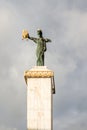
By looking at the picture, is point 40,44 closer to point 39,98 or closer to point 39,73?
point 39,73

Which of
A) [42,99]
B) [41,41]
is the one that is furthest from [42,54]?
[42,99]

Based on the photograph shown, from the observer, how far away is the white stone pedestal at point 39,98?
3167 cm

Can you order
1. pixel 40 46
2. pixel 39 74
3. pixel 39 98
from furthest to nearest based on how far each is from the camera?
pixel 40 46 < pixel 39 74 < pixel 39 98

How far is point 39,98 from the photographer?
105 ft

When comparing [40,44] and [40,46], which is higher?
[40,44]

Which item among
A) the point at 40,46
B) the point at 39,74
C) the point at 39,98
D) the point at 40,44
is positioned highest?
the point at 40,44

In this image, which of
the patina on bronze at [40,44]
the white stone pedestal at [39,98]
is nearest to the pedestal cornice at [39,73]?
the white stone pedestal at [39,98]

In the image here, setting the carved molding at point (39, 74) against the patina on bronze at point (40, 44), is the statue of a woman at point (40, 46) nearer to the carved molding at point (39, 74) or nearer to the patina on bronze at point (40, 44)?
the patina on bronze at point (40, 44)

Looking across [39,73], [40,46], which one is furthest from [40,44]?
[39,73]

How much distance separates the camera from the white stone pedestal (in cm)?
3167

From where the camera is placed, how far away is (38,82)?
32188 millimetres

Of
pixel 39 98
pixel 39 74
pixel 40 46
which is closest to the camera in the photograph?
pixel 39 98

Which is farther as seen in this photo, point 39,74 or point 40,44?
point 40,44

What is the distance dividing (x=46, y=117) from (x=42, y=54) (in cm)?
419
